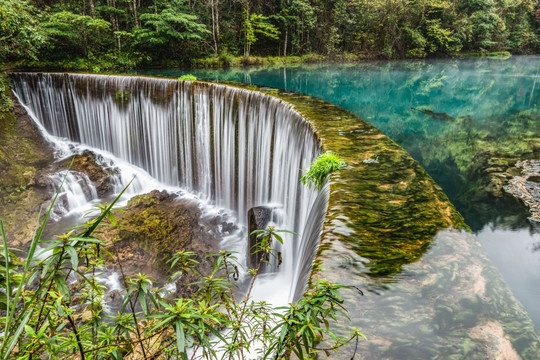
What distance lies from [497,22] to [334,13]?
18940 millimetres

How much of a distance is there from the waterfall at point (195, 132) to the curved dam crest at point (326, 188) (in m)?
0.04

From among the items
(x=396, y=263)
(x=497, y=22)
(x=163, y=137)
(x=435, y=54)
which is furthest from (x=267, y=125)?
(x=497, y=22)

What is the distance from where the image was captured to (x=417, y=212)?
3.37m

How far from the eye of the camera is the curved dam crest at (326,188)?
216cm

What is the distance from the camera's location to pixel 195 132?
33.5 feet

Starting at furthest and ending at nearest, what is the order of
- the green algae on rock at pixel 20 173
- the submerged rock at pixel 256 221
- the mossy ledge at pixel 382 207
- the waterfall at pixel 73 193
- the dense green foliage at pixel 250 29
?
the dense green foliage at pixel 250 29
the waterfall at pixel 73 193
the green algae on rock at pixel 20 173
the submerged rock at pixel 256 221
the mossy ledge at pixel 382 207

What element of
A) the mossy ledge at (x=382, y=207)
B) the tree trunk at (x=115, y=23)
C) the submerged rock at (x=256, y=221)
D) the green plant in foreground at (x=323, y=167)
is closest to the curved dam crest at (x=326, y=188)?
the mossy ledge at (x=382, y=207)

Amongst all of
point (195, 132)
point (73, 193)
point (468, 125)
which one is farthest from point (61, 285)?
point (468, 125)

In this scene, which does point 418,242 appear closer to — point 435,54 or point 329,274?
point 329,274

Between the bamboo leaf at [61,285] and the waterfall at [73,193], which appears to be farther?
the waterfall at [73,193]

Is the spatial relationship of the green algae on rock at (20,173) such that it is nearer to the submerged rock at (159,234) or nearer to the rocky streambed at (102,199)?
the rocky streambed at (102,199)

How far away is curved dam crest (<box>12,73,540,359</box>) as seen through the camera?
2164 millimetres

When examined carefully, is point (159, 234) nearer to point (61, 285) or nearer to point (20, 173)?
point (20, 173)

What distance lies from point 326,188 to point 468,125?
10505 mm
